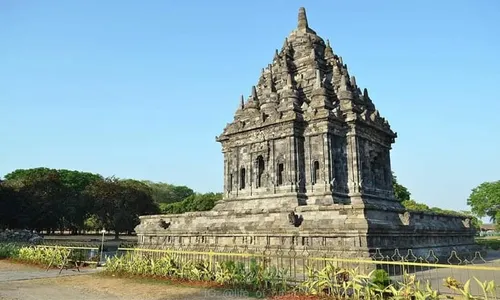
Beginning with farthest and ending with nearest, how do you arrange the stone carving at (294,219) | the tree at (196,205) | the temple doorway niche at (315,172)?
1. the tree at (196,205)
2. the temple doorway niche at (315,172)
3. the stone carving at (294,219)

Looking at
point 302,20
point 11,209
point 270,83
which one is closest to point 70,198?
point 11,209

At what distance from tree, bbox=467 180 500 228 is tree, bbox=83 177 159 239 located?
55576 millimetres

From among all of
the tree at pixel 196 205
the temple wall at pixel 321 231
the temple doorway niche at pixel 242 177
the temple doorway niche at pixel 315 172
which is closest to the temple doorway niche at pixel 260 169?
the temple doorway niche at pixel 242 177

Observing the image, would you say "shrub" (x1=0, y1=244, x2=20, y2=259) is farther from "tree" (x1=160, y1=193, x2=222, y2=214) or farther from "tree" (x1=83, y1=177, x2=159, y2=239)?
"tree" (x1=160, y1=193, x2=222, y2=214)

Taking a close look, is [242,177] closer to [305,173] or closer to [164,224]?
[305,173]

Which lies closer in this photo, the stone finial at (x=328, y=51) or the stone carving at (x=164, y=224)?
the stone carving at (x=164, y=224)

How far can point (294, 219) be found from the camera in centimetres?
2025

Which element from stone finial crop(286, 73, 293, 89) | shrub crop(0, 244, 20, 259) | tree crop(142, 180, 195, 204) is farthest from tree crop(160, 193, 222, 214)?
shrub crop(0, 244, 20, 259)

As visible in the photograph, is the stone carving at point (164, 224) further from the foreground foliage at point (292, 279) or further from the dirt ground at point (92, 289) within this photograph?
the dirt ground at point (92, 289)

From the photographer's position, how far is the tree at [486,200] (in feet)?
216

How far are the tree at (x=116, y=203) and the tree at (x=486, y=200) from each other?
55.6 metres

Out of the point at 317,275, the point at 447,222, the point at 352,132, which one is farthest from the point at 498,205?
the point at 317,275

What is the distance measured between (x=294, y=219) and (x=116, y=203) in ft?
132

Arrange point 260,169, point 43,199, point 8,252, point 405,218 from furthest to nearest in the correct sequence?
point 43,199 < point 260,169 < point 8,252 < point 405,218
